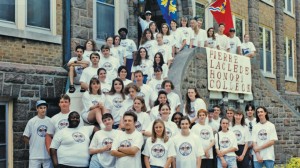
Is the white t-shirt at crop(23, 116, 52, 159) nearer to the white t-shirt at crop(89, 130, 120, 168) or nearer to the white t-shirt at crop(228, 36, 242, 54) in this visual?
the white t-shirt at crop(89, 130, 120, 168)

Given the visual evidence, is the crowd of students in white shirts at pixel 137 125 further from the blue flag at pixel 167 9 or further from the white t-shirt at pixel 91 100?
the blue flag at pixel 167 9

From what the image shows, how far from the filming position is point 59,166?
8219mm

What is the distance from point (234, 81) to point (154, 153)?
748 centimetres

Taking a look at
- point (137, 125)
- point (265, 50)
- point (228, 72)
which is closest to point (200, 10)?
point (228, 72)

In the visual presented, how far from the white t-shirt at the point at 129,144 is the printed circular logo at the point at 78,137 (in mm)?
583

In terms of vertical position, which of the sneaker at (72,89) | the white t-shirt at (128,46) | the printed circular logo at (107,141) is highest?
the white t-shirt at (128,46)

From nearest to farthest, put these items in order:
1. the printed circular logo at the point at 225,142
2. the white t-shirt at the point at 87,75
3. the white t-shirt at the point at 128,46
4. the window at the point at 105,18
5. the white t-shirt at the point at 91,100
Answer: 1. the white t-shirt at the point at 91,100
2. the printed circular logo at the point at 225,142
3. the white t-shirt at the point at 87,75
4. the white t-shirt at the point at 128,46
5. the window at the point at 105,18

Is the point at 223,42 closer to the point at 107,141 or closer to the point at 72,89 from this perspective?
the point at 72,89

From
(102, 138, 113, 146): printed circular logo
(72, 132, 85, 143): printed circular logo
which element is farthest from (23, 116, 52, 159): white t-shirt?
(102, 138, 113, 146): printed circular logo

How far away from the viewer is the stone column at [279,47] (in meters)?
23.8

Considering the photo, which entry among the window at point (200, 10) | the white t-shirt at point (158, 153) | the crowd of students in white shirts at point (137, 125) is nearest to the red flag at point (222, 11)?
the window at point (200, 10)

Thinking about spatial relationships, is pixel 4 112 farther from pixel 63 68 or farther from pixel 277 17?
pixel 277 17

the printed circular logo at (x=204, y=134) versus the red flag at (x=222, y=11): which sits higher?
the red flag at (x=222, y=11)

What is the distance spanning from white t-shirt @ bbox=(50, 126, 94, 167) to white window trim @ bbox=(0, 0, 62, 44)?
10.8 ft
